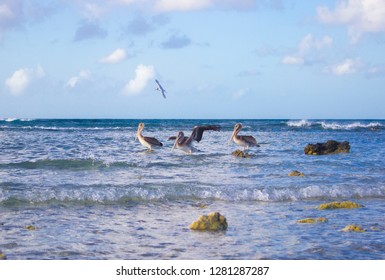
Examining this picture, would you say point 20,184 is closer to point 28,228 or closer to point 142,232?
point 28,228

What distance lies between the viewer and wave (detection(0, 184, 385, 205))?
34.0 ft

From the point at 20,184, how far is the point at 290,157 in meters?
10.1

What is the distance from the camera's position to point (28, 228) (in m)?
7.80

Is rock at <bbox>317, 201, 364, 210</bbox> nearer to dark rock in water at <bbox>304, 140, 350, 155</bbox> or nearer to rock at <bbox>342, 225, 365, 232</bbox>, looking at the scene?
rock at <bbox>342, 225, 365, 232</bbox>

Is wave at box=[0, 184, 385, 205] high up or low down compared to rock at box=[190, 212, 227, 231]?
up

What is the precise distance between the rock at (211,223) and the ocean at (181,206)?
0.17 meters

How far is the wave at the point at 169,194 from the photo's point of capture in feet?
34.0

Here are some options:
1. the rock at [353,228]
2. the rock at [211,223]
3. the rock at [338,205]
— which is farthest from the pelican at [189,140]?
the rock at [353,228]

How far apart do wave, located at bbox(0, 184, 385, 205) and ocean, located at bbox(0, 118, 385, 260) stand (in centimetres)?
2

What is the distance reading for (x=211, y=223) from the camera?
7656 millimetres

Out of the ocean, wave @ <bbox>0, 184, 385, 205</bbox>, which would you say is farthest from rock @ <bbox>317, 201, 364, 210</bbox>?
wave @ <bbox>0, 184, 385, 205</bbox>

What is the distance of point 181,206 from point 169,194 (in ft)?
3.71

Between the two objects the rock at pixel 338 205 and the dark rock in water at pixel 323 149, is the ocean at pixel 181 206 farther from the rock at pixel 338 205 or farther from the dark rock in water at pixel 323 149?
the dark rock in water at pixel 323 149
